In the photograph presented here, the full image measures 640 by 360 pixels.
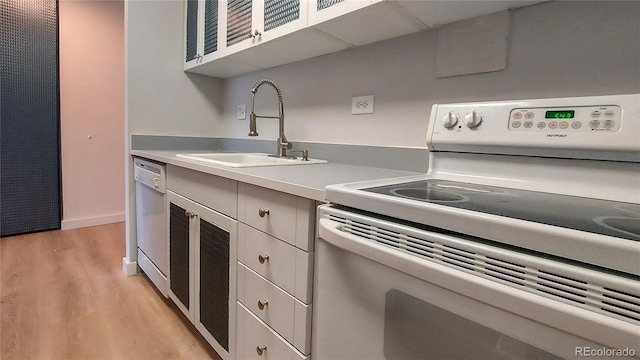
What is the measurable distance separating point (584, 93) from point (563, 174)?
292 mm

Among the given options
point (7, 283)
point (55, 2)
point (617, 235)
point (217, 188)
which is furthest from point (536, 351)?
point (55, 2)

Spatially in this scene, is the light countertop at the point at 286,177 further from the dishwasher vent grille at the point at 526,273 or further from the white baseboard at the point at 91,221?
the white baseboard at the point at 91,221

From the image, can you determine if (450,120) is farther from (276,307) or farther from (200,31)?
(200,31)

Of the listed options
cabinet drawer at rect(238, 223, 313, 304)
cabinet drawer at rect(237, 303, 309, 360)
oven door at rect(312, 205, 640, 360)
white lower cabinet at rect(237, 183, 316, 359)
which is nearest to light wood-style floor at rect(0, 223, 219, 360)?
cabinet drawer at rect(237, 303, 309, 360)

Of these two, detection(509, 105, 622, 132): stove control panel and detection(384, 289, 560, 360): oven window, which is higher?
detection(509, 105, 622, 132): stove control panel

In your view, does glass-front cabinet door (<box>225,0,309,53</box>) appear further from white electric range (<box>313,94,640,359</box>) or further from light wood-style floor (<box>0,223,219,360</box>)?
light wood-style floor (<box>0,223,219,360</box>)

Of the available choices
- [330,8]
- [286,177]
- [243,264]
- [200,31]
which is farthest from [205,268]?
[200,31]

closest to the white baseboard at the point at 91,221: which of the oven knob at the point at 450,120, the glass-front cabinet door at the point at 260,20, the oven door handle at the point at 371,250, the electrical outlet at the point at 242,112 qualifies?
the electrical outlet at the point at 242,112

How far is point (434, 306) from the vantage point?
53 cm

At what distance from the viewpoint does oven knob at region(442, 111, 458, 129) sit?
977 millimetres

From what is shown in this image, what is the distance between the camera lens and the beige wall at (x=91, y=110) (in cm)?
295

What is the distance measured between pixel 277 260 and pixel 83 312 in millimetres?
1379

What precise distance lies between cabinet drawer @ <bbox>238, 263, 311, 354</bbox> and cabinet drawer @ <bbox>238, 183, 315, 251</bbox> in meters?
0.17

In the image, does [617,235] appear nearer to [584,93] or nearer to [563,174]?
[563,174]
